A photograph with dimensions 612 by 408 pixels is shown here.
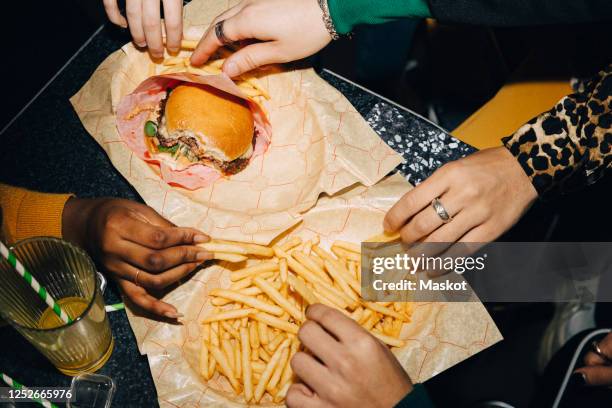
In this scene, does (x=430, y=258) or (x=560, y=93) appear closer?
(x=430, y=258)

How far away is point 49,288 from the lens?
168 centimetres

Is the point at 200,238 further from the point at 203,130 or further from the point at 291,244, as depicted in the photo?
the point at 203,130

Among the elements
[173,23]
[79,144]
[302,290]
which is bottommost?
[302,290]

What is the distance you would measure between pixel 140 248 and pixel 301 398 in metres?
0.70

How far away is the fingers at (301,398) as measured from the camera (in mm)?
1508

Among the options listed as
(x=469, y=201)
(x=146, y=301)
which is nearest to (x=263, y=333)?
(x=146, y=301)

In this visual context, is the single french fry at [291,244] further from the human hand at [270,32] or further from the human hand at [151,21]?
the human hand at [151,21]

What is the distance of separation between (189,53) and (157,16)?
0.27 metres

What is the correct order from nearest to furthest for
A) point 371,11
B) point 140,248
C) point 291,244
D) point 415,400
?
point 415,400
point 140,248
point 291,244
point 371,11

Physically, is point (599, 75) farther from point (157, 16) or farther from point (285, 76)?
point (157, 16)

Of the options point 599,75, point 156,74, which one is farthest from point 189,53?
point 599,75

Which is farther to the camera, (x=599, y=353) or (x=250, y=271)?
(x=599, y=353)

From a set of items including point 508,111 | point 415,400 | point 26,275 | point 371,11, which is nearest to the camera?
point 26,275

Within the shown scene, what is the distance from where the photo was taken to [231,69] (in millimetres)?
2127
